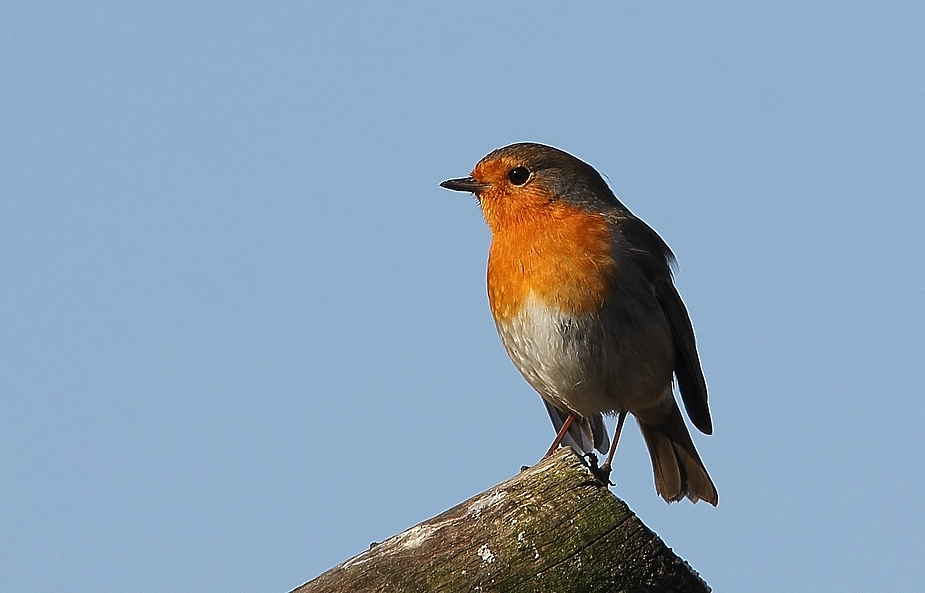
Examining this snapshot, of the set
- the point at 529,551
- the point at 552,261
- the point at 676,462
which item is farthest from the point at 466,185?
the point at 529,551

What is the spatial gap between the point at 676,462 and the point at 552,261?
5.44 feet

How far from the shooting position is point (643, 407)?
22.8 feet

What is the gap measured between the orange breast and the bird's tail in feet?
4.43

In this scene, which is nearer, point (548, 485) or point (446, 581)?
point (446, 581)

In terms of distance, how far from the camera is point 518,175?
6988 millimetres

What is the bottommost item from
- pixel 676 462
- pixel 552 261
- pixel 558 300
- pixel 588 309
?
pixel 676 462

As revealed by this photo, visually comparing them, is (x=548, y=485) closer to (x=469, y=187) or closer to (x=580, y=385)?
(x=580, y=385)

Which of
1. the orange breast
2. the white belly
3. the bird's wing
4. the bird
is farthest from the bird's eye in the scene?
the white belly

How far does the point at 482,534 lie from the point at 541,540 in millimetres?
158

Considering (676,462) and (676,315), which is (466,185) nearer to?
(676,315)

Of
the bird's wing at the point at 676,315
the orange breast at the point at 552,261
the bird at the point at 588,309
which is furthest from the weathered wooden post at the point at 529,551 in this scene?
the bird's wing at the point at 676,315

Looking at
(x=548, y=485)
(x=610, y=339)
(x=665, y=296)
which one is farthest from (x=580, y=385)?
(x=548, y=485)

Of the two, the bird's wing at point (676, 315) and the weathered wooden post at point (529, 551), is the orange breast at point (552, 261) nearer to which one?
the bird's wing at point (676, 315)

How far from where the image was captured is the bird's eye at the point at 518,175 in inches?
274
